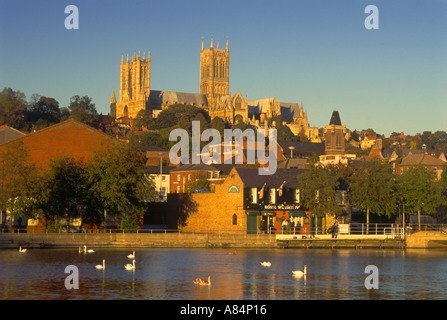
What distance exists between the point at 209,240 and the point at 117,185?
1091cm

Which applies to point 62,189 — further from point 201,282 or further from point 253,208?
point 201,282

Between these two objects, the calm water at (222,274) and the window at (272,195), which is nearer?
the calm water at (222,274)

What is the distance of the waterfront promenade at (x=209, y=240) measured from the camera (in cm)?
7194

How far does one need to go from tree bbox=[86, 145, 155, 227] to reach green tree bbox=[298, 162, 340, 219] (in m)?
18.1

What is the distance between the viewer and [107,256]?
67.7 m

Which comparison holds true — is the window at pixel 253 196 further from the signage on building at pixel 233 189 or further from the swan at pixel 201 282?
the swan at pixel 201 282

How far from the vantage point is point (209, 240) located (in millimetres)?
77188

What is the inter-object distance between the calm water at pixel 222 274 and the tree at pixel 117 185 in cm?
620

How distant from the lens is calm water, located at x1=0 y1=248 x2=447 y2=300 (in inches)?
1869

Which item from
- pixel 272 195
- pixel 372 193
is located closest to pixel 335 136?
pixel 372 193

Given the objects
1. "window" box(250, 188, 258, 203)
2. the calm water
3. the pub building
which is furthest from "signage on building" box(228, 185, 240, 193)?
the calm water

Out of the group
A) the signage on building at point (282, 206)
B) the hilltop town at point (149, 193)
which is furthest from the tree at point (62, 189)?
the signage on building at point (282, 206)
